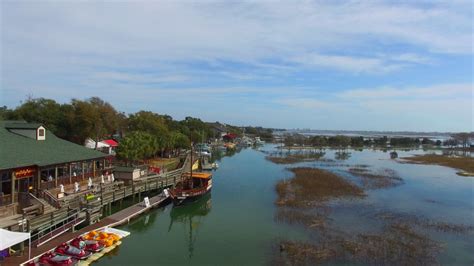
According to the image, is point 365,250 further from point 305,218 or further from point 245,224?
point 245,224

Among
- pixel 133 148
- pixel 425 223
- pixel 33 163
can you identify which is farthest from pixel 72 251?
pixel 133 148

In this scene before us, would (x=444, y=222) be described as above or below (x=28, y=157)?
below

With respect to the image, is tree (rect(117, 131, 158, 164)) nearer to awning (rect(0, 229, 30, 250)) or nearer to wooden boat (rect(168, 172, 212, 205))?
wooden boat (rect(168, 172, 212, 205))

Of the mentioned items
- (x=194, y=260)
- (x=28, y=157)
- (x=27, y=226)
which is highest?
(x=28, y=157)

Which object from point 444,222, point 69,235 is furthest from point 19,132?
point 444,222

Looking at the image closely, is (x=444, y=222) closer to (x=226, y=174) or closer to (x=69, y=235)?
(x=69, y=235)

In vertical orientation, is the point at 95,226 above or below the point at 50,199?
below
